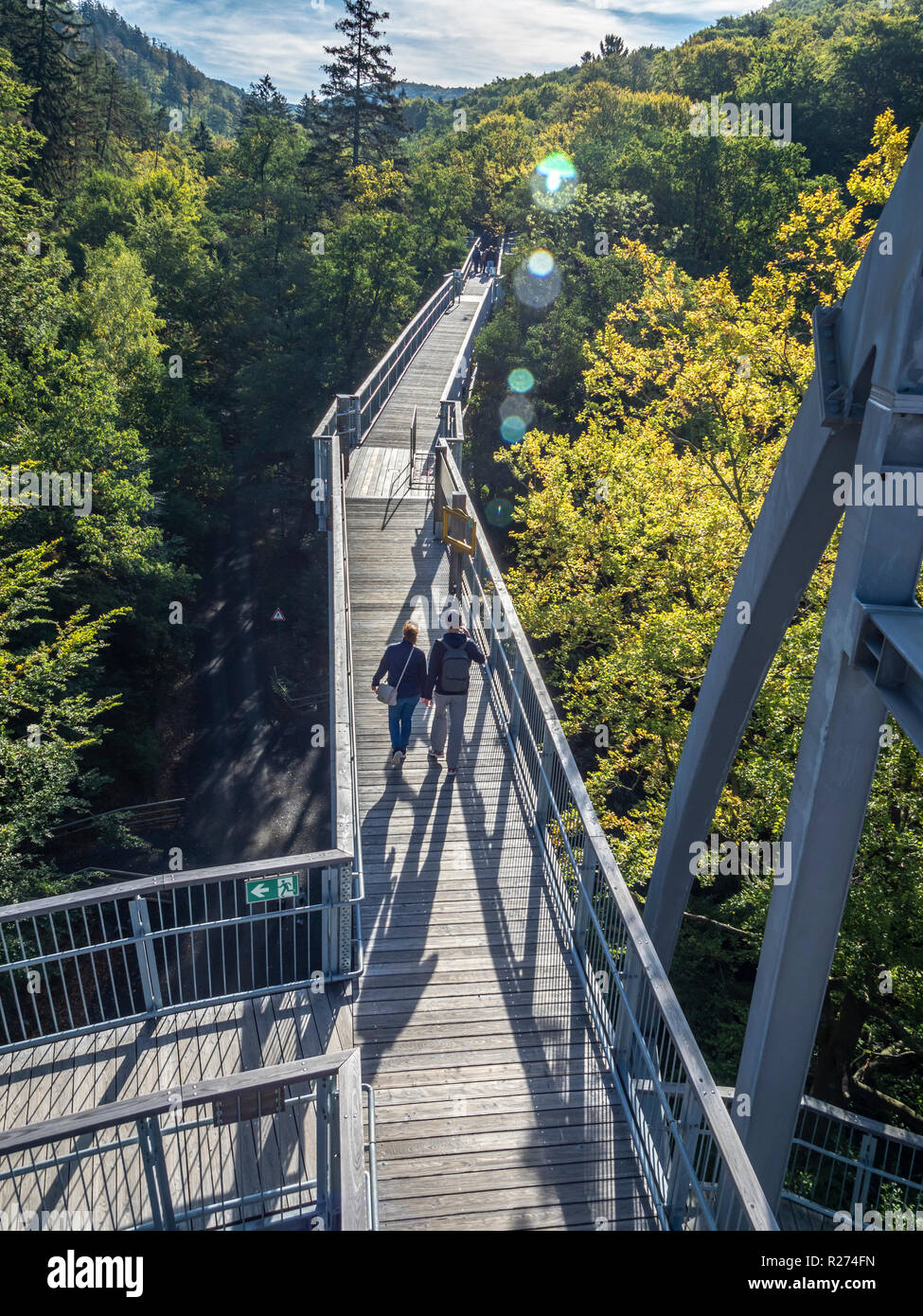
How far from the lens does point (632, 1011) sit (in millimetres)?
5691

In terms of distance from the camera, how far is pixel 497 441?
29.2 metres

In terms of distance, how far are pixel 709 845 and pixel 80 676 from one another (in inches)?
611

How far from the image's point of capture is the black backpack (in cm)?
838

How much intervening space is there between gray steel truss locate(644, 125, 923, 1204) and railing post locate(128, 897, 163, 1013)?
398 cm

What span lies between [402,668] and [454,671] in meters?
0.53

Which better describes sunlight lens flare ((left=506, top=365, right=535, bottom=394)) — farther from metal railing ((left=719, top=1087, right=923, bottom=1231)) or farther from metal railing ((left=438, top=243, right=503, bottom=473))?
metal railing ((left=719, top=1087, right=923, bottom=1231))

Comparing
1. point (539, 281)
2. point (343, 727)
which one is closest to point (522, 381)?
point (539, 281)

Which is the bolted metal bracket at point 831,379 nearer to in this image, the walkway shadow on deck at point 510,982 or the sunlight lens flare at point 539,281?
the walkway shadow on deck at point 510,982

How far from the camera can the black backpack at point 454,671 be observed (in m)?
8.38

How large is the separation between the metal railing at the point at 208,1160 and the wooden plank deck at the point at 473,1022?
0.50m

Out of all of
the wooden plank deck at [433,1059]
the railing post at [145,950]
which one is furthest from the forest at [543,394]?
the railing post at [145,950]

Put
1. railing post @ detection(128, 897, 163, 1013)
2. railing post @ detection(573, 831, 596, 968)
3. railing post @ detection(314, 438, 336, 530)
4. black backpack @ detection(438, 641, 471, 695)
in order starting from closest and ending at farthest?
1. railing post @ detection(128, 897, 163, 1013)
2. railing post @ detection(573, 831, 596, 968)
3. black backpack @ detection(438, 641, 471, 695)
4. railing post @ detection(314, 438, 336, 530)

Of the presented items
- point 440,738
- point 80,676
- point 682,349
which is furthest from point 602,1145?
point 80,676

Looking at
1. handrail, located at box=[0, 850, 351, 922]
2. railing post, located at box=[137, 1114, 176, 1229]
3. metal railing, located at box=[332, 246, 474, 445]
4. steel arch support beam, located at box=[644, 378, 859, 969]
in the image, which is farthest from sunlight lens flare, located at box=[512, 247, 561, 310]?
railing post, located at box=[137, 1114, 176, 1229]
